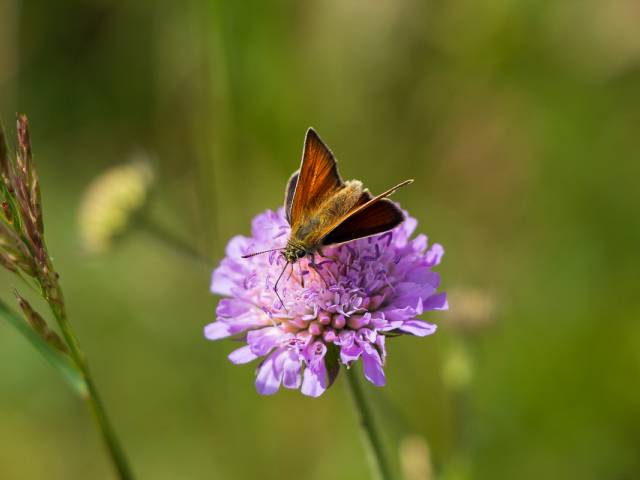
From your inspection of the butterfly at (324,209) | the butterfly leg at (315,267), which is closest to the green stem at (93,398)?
the butterfly at (324,209)

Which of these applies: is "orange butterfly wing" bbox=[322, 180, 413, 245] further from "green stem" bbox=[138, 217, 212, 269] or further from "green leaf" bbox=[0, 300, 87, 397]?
"green stem" bbox=[138, 217, 212, 269]

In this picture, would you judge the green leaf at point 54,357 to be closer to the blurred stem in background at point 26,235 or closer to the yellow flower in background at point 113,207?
the blurred stem in background at point 26,235

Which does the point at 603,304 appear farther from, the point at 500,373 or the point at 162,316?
the point at 162,316

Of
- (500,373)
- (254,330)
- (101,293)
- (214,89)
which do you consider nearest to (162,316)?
(101,293)

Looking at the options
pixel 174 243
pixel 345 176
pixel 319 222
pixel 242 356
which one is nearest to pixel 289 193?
pixel 319 222

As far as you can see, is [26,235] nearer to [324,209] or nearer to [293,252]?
[293,252]

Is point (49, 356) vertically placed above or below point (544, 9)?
below
